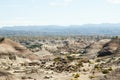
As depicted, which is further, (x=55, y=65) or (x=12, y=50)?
(x=12, y=50)

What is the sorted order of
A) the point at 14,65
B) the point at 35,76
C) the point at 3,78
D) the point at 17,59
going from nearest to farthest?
the point at 3,78 → the point at 35,76 → the point at 14,65 → the point at 17,59

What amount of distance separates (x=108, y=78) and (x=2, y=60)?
4553cm

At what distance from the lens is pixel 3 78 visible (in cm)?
4875

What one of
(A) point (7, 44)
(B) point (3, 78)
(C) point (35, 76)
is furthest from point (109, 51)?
(B) point (3, 78)

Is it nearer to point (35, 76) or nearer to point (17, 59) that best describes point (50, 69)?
point (35, 76)

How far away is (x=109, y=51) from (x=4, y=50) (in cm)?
3278

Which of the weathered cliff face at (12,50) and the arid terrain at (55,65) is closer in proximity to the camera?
the arid terrain at (55,65)

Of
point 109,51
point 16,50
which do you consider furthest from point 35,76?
point 109,51

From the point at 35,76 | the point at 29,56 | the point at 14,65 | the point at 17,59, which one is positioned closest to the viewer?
the point at 35,76

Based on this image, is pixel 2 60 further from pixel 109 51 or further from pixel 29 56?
pixel 109 51

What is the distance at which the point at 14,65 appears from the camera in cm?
8244

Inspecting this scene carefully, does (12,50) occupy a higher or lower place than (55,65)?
higher

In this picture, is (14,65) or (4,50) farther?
(4,50)

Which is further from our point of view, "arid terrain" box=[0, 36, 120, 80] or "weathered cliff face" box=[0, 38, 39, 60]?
"weathered cliff face" box=[0, 38, 39, 60]
